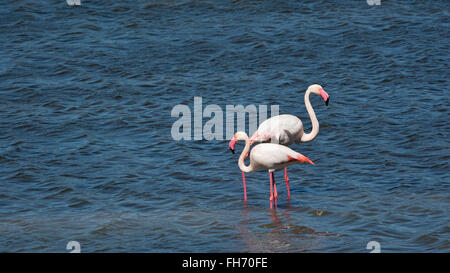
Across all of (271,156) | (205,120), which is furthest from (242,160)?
(205,120)

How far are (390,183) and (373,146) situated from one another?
6.00ft

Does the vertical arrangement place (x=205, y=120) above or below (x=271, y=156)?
below

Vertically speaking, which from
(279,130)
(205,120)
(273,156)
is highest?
(279,130)

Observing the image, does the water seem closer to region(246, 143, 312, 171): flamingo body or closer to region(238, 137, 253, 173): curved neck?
region(238, 137, 253, 173): curved neck

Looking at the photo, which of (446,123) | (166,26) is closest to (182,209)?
(446,123)

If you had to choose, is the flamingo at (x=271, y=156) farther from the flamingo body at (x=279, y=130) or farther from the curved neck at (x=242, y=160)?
the flamingo body at (x=279, y=130)

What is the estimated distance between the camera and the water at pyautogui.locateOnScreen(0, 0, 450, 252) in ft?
35.1

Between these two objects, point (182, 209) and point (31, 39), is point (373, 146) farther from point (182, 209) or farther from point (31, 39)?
point (31, 39)

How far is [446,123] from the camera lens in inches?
583

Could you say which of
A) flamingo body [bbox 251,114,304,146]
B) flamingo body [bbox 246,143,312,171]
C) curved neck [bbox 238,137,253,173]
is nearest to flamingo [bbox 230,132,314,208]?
flamingo body [bbox 246,143,312,171]

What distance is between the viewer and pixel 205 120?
15578 mm

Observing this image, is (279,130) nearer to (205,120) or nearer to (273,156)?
(273,156)
